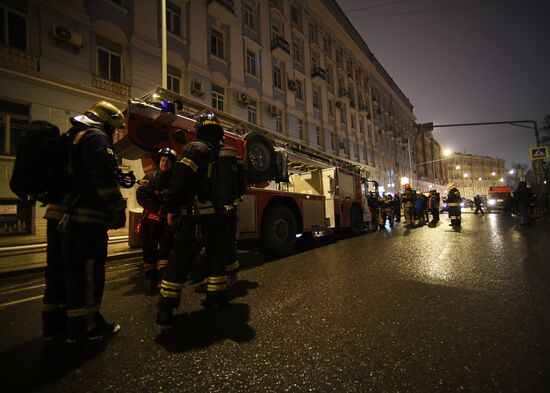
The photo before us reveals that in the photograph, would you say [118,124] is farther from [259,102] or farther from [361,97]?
[361,97]

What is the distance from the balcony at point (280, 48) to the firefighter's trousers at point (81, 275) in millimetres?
18624

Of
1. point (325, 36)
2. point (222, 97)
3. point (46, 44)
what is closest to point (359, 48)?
point (325, 36)

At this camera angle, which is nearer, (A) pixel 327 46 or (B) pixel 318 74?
(B) pixel 318 74

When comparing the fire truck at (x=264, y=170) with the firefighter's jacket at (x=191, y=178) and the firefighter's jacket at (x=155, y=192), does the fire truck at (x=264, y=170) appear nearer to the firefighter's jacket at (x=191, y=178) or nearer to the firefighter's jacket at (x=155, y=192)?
the firefighter's jacket at (x=155, y=192)

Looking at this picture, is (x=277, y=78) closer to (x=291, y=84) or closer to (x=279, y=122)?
(x=291, y=84)

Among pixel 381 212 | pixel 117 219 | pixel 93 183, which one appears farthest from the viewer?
pixel 381 212

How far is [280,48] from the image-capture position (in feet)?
58.5

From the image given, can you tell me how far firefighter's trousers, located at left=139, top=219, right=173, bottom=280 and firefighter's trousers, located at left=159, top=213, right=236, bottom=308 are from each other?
1.04 m

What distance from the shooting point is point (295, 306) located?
2.61 metres

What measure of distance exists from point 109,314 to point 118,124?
1805mm

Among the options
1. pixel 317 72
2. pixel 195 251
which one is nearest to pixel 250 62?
pixel 317 72

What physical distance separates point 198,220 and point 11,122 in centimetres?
946

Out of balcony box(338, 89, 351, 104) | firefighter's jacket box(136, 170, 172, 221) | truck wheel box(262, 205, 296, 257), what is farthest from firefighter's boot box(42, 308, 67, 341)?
balcony box(338, 89, 351, 104)

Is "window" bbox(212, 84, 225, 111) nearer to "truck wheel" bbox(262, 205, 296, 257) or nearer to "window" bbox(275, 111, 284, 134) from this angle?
"window" bbox(275, 111, 284, 134)
